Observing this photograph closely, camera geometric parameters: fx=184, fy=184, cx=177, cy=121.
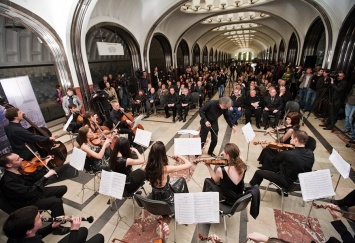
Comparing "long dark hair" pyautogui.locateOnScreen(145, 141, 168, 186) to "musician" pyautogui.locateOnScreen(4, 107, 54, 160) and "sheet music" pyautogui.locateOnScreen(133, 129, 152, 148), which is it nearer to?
"sheet music" pyautogui.locateOnScreen(133, 129, 152, 148)

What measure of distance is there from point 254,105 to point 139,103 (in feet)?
15.8

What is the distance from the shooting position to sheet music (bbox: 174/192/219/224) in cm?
210

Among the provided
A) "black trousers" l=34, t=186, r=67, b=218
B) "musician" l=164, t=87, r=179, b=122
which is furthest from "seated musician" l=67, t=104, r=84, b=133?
"musician" l=164, t=87, r=179, b=122

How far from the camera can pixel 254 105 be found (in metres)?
6.52

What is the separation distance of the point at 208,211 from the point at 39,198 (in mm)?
2570

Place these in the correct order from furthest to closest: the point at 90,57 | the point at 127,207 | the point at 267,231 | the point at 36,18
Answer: the point at 90,57, the point at 36,18, the point at 127,207, the point at 267,231

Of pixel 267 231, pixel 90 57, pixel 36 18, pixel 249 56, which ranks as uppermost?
pixel 249 56

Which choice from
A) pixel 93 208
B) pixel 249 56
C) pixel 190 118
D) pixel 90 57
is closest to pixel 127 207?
pixel 93 208

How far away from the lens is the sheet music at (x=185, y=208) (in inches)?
82.9

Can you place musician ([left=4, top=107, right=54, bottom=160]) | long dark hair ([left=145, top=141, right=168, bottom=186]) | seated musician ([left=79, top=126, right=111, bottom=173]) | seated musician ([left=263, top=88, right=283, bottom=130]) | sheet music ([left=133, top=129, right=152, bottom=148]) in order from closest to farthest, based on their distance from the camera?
long dark hair ([left=145, top=141, right=168, bottom=186])
seated musician ([left=79, top=126, right=111, bottom=173])
musician ([left=4, top=107, right=54, bottom=160])
sheet music ([left=133, top=129, right=152, bottom=148])
seated musician ([left=263, top=88, right=283, bottom=130])

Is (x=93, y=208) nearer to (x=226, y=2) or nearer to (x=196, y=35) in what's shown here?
(x=226, y=2)

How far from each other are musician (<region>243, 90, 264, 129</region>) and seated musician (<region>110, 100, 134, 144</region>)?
4.18 meters

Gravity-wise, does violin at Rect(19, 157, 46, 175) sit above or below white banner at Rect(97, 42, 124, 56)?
below

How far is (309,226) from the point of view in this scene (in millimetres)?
2842
